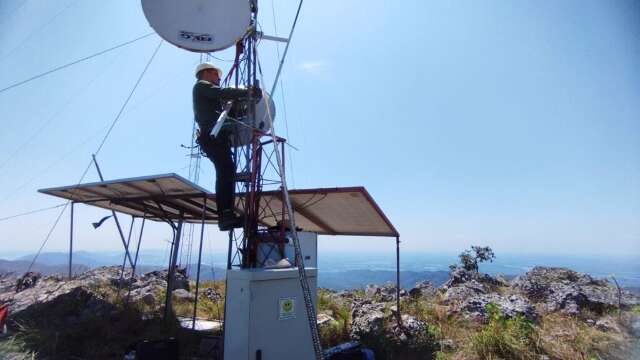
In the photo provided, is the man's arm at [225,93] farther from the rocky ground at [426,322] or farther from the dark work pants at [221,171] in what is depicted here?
the rocky ground at [426,322]

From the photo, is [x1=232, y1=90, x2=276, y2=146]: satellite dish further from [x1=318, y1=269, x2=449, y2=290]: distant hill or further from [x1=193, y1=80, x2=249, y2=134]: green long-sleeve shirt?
[x1=318, y1=269, x2=449, y2=290]: distant hill

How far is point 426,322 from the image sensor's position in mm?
8617

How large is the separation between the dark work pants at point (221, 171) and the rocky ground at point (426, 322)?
372 centimetres

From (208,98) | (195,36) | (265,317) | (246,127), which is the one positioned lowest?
(265,317)

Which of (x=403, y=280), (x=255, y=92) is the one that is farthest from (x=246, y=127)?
(x=403, y=280)

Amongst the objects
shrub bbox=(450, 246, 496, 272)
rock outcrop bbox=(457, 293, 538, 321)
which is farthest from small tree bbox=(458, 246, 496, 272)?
rock outcrop bbox=(457, 293, 538, 321)

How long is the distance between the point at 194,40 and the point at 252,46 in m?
1.74

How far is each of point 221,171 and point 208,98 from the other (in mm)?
1295

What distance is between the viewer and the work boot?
6188 millimetres

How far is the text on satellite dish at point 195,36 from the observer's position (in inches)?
251

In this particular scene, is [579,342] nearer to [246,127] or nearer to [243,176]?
[243,176]

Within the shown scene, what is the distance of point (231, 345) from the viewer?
488cm

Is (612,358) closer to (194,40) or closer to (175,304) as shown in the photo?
(194,40)

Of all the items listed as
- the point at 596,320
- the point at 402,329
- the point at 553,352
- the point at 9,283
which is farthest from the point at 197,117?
the point at 9,283
